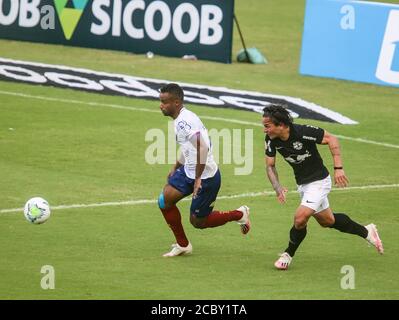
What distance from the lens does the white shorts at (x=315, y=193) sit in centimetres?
1308

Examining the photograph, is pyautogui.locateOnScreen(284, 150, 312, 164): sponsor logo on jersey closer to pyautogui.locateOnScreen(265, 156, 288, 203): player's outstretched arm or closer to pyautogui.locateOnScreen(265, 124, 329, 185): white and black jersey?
pyautogui.locateOnScreen(265, 124, 329, 185): white and black jersey

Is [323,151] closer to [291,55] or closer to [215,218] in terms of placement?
[215,218]

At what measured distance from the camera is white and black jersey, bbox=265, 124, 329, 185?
1303 cm

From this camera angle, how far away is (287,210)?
54.5 ft

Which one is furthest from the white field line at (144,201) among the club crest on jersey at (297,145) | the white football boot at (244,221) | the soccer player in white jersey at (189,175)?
the club crest on jersey at (297,145)

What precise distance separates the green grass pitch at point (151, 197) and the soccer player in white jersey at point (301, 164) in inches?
22.6

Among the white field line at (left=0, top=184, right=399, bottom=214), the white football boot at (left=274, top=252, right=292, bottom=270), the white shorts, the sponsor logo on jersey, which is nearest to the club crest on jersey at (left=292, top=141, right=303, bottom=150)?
the sponsor logo on jersey

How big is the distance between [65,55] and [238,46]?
523 centimetres

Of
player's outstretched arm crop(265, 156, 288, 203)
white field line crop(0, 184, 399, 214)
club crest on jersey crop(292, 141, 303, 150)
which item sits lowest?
player's outstretched arm crop(265, 156, 288, 203)

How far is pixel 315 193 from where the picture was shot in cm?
1312

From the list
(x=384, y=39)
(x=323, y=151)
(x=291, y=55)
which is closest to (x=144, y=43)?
(x=291, y=55)

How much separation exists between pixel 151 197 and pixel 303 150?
183 inches

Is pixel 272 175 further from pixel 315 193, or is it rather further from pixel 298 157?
pixel 315 193

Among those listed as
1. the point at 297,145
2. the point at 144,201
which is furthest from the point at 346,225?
the point at 144,201
